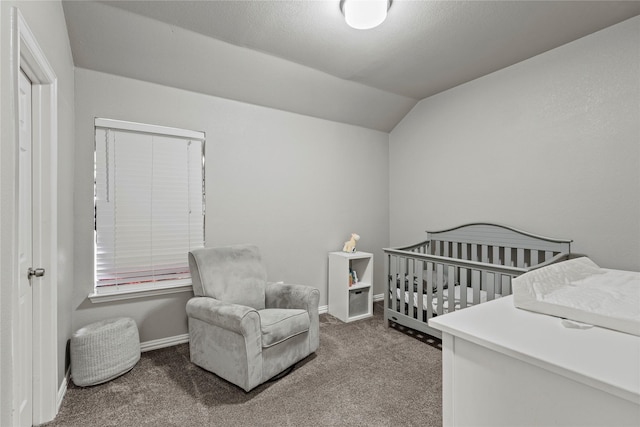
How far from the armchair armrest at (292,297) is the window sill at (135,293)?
0.76m

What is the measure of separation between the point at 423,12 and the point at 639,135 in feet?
5.85

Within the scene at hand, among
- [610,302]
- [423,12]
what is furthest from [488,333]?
[423,12]

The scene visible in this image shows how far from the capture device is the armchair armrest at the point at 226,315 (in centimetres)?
191

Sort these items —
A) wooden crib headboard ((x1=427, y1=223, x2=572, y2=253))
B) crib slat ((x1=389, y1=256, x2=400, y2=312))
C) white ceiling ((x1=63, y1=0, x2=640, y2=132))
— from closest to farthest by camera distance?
white ceiling ((x1=63, y1=0, x2=640, y2=132)) < wooden crib headboard ((x1=427, y1=223, x2=572, y2=253)) < crib slat ((x1=389, y1=256, x2=400, y2=312))

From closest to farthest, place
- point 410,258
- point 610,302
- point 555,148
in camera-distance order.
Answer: point 610,302, point 555,148, point 410,258

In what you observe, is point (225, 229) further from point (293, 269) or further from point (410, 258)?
point (410, 258)

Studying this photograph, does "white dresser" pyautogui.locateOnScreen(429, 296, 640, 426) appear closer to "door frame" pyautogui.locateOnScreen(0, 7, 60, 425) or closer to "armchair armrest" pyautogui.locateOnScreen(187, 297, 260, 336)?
"armchair armrest" pyautogui.locateOnScreen(187, 297, 260, 336)

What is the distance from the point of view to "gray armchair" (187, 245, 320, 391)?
195 cm

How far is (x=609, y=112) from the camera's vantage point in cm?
233

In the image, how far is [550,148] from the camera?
264 centimetres

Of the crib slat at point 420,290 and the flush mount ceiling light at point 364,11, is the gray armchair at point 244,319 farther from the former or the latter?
the flush mount ceiling light at point 364,11

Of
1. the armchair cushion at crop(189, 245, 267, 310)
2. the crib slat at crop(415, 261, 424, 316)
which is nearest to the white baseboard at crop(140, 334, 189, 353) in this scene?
the armchair cushion at crop(189, 245, 267, 310)

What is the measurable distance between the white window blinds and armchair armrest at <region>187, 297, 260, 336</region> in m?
0.63

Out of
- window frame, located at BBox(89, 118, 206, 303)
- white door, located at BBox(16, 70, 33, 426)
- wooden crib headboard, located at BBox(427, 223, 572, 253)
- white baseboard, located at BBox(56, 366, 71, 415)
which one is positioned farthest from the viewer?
wooden crib headboard, located at BBox(427, 223, 572, 253)
